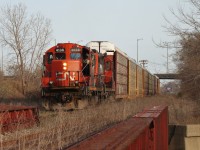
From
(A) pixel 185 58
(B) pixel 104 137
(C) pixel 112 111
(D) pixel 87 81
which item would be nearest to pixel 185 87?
(A) pixel 185 58

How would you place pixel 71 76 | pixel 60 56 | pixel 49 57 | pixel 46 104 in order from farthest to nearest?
pixel 49 57 < pixel 60 56 < pixel 71 76 < pixel 46 104

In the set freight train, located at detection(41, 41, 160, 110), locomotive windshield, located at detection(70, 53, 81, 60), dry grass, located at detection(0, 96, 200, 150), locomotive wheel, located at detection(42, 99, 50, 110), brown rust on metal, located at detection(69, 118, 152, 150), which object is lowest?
dry grass, located at detection(0, 96, 200, 150)

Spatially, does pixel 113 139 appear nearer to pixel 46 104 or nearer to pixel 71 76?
pixel 46 104

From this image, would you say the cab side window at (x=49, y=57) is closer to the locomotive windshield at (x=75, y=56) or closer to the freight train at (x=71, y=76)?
the freight train at (x=71, y=76)

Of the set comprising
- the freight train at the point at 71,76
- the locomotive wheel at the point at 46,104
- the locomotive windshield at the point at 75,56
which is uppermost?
the locomotive windshield at the point at 75,56

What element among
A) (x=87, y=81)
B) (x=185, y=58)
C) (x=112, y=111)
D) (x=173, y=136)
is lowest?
(x=173, y=136)

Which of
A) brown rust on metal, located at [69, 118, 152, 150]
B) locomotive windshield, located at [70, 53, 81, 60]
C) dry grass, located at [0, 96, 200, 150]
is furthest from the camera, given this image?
Answer: locomotive windshield, located at [70, 53, 81, 60]

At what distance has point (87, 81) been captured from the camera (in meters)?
17.7

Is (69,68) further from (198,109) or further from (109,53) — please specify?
(198,109)

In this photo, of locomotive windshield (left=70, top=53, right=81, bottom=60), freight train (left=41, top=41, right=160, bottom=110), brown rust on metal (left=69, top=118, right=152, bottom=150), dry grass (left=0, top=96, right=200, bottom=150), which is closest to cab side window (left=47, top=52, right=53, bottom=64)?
freight train (left=41, top=41, right=160, bottom=110)

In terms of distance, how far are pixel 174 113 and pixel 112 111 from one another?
24.1ft

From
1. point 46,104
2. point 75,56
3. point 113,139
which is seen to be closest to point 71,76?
point 75,56

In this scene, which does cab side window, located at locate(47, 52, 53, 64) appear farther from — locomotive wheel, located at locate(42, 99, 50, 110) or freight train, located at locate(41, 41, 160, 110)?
locomotive wheel, located at locate(42, 99, 50, 110)

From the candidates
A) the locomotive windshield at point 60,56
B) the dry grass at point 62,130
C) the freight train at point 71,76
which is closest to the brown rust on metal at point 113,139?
the dry grass at point 62,130
